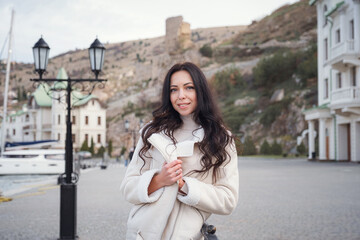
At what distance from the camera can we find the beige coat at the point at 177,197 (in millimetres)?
2236

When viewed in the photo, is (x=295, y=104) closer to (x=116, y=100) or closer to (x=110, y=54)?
(x=116, y=100)

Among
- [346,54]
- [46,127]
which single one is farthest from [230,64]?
[346,54]

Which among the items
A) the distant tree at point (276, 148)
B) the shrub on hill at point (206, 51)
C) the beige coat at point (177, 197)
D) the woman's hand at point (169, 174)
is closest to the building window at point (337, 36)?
the distant tree at point (276, 148)

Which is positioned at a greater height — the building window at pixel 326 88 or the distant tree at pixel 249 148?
the building window at pixel 326 88

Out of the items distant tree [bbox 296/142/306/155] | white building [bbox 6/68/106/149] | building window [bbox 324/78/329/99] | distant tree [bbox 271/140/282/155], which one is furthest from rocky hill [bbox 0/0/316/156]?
building window [bbox 324/78/329/99]

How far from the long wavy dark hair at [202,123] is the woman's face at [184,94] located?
25 millimetres

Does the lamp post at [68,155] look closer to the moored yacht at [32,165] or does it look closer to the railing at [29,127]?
the moored yacht at [32,165]

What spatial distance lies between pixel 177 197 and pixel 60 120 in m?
61.4

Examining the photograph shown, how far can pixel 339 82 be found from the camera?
29500 mm

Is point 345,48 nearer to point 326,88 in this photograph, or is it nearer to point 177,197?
point 326,88

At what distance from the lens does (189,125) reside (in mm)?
2508

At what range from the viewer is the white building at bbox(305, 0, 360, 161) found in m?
25.9

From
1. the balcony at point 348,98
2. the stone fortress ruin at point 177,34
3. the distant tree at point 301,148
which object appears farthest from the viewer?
the stone fortress ruin at point 177,34

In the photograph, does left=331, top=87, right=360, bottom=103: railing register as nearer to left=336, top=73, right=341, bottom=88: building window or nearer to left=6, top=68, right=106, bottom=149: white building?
left=336, top=73, right=341, bottom=88: building window
